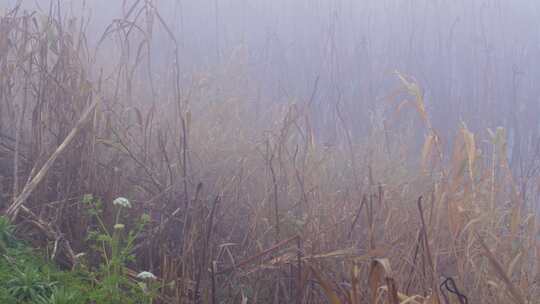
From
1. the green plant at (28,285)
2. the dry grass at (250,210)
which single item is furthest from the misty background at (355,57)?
the green plant at (28,285)

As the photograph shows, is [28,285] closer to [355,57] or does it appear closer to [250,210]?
[250,210]

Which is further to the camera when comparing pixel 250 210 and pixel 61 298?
pixel 250 210

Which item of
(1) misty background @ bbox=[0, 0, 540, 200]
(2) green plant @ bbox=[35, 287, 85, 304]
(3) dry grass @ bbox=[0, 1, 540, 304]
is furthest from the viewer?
(1) misty background @ bbox=[0, 0, 540, 200]

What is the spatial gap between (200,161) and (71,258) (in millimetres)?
844

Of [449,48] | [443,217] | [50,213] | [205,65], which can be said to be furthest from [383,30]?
[50,213]

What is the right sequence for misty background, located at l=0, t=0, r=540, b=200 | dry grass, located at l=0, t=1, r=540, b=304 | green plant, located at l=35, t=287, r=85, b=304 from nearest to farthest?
green plant, located at l=35, t=287, r=85, b=304 → dry grass, located at l=0, t=1, r=540, b=304 → misty background, located at l=0, t=0, r=540, b=200

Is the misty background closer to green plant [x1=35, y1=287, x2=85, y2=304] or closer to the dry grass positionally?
the dry grass

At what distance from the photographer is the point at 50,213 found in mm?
2111

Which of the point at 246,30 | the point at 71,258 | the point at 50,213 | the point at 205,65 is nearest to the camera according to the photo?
the point at 71,258

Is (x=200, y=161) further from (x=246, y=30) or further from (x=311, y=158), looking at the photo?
(x=246, y=30)

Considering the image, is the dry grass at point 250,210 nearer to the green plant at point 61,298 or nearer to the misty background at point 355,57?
the green plant at point 61,298

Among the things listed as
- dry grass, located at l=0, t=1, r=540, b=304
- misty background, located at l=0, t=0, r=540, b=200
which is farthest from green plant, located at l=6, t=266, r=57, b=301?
misty background, located at l=0, t=0, r=540, b=200

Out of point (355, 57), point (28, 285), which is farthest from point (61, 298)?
point (355, 57)

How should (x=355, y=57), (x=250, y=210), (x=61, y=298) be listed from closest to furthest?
1. (x=61, y=298)
2. (x=250, y=210)
3. (x=355, y=57)
